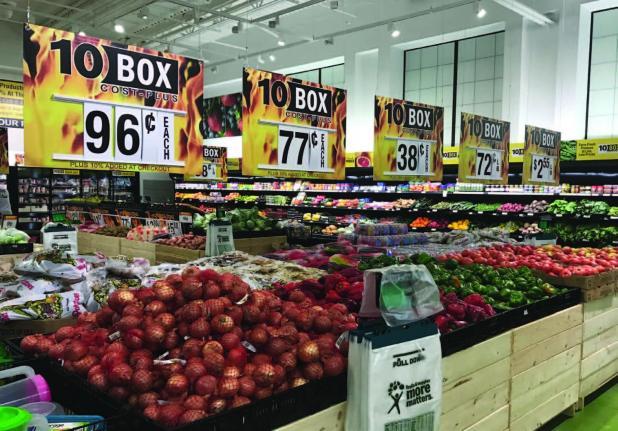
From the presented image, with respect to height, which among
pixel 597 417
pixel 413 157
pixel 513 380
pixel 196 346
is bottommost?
pixel 597 417

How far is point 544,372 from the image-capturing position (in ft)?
11.8

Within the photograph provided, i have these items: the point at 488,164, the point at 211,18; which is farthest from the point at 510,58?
the point at 211,18

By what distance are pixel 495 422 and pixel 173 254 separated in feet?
14.7

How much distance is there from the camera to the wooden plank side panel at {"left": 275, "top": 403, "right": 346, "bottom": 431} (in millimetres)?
1924

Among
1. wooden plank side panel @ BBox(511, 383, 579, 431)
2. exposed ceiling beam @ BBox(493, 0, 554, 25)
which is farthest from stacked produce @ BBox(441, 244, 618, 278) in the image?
exposed ceiling beam @ BBox(493, 0, 554, 25)

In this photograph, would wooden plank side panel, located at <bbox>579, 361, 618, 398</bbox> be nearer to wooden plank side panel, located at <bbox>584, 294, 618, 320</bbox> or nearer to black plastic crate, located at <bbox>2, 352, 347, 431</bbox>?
wooden plank side panel, located at <bbox>584, 294, 618, 320</bbox>

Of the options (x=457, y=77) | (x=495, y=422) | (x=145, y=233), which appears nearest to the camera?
(x=495, y=422)

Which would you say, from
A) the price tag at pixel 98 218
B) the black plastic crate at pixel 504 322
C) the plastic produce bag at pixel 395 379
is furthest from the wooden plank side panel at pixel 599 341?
the price tag at pixel 98 218

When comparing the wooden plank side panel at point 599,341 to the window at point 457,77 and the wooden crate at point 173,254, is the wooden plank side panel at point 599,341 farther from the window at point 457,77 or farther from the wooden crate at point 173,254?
the window at point 457,77

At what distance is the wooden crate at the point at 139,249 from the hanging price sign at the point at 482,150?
4.13m

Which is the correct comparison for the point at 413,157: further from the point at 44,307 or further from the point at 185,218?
the point at 44,307

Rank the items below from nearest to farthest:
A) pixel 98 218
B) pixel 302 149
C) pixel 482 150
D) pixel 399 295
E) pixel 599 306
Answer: pixel 399 295 → pixel 599 306 → pixel 302 149 → pixel 482 150 → pixel 98 218

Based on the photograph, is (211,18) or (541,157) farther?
(211,18)

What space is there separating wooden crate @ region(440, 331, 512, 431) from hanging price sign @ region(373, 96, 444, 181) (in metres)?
3.31
